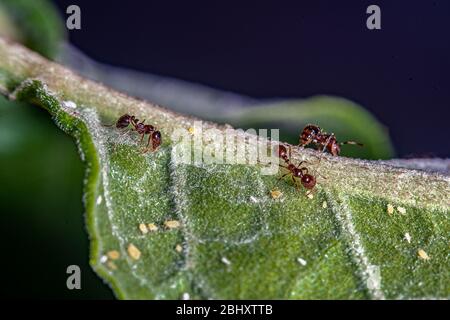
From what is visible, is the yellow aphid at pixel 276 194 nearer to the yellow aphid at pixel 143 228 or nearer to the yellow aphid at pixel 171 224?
the yellow aphid at pixel 171 224

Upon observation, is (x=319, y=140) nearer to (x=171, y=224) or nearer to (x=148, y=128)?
(x=148, y=128)

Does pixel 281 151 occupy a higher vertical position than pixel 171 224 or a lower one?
higher

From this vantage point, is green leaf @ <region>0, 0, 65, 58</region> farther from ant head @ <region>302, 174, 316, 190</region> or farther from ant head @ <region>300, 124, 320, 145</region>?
ant head @ <region>302, 174, 316, 190</region>

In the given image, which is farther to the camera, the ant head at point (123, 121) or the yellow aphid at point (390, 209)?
the ant head at point (123, 121)

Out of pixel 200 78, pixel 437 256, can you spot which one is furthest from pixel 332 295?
pixel 200 78

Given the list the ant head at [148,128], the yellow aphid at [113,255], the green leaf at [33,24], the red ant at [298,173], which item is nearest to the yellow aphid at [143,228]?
the yellow aphid at [113,255]

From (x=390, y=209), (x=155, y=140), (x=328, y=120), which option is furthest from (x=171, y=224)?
(x=328, y=120)

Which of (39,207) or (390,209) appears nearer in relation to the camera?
(390,209)
